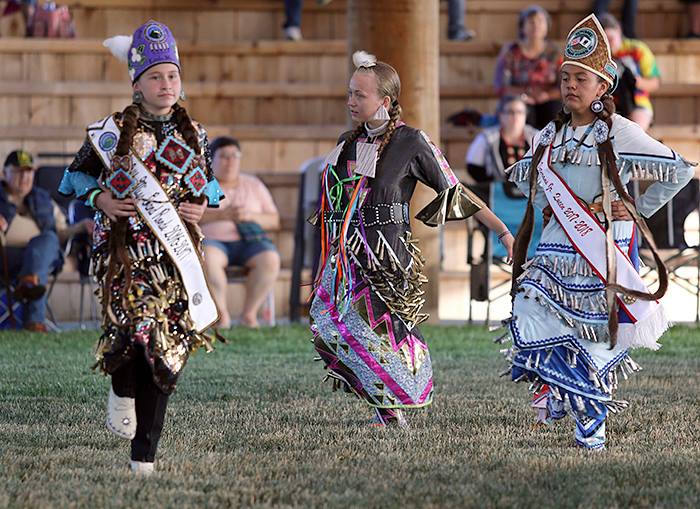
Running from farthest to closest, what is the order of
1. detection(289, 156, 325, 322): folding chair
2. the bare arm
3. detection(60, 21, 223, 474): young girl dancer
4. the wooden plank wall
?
1. the wooden plank wall
2. detection(289, 156, 325, 322): folding chair
3. the bare arm
4. detection(60, 21, 223, 474): young girl dancer

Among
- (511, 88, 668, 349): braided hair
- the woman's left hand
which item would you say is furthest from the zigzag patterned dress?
→ the woman's left hand

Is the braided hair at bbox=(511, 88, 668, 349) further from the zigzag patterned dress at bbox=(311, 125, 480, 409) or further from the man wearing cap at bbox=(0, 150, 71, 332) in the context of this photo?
the man wearing cap at bbox=(0, 150, 71, 332)

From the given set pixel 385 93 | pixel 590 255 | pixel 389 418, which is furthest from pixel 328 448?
pixel 385 93

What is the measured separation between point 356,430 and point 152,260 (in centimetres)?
129

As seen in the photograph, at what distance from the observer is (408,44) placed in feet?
33.7

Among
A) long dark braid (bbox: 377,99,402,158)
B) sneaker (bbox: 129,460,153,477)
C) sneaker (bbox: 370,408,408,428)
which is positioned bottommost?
sneaker (bbox: 370,408,408,428)

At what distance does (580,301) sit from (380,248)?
2.62ft

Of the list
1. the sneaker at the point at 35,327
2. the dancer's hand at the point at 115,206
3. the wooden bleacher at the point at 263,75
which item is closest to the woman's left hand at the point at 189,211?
the dancer's hand at the point at 115,206

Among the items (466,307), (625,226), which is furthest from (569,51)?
(466,307)

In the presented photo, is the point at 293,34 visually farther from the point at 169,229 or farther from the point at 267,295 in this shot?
the point at 169,229

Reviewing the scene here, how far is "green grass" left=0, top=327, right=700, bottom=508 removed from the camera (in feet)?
14.1

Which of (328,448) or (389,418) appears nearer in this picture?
(328,448)

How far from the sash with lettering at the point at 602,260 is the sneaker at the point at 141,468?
1.71 m

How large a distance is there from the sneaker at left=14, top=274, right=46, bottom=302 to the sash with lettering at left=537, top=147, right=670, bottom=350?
529 centimetres
